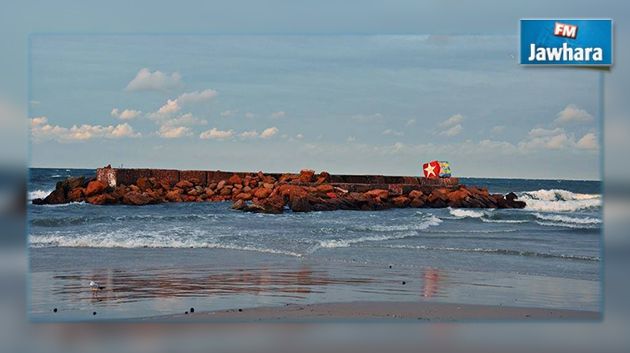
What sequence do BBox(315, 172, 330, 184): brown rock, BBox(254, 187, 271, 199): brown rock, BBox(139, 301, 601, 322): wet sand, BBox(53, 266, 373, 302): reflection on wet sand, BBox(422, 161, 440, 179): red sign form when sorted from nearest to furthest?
BBox(139, 301, 601, 322): wet sand < BBox(53, 266, 373, 302): reflection on wet sand < BBox(422, 161, 440, 179): red sign < BBox(315, 172, 330, 184): brown rock < BBox(254, 187, 271, 199): brown rock

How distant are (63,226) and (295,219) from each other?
6.58 feet

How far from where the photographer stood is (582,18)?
742 cm

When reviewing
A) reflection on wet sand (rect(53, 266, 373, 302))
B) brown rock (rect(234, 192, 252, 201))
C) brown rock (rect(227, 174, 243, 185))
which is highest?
brown rock (rect(227, 174, 243, 185))

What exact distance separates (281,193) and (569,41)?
107 inches

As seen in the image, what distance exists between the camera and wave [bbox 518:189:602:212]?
7.94 m

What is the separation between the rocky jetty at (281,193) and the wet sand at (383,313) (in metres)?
1.07

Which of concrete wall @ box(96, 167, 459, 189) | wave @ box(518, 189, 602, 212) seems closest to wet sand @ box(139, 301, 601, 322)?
wave @ box(518, 189, 602, 212)

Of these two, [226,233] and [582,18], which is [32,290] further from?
[582,18]

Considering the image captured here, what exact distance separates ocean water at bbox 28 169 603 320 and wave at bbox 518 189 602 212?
0.04 ft

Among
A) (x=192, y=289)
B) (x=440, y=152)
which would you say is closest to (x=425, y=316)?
(x=440, y=152)

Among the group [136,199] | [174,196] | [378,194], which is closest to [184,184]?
[174,196]

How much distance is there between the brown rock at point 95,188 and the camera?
8.34m

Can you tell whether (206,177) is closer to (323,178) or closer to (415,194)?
(323,178)

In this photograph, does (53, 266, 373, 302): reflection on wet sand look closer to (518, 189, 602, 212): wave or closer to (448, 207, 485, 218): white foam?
(448, 207, 485, 218): white foam
